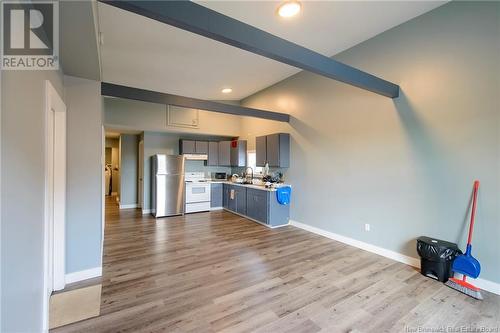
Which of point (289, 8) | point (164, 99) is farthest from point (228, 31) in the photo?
point (164, 99)

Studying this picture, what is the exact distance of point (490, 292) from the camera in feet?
8.13

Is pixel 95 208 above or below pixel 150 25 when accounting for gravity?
below

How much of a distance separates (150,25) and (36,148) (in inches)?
80.8

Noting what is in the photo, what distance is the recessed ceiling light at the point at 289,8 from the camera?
2582 mm

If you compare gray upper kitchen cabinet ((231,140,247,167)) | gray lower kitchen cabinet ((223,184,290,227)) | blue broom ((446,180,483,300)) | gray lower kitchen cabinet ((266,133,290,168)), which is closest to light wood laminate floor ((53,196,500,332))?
blue broom ((446,180,483,300))

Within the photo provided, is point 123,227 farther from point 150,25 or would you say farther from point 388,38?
point 388,38

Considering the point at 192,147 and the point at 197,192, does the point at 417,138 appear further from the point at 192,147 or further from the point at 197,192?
the point at 192,147

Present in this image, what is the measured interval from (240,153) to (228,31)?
485cm

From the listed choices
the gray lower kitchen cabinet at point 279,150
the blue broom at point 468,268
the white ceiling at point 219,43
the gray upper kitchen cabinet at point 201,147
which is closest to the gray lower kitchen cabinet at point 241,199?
the gray lower kitchen cabinet at point 279,150

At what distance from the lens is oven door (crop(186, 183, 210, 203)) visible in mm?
6145

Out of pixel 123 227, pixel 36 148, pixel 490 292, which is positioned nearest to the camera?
pixel 36 148

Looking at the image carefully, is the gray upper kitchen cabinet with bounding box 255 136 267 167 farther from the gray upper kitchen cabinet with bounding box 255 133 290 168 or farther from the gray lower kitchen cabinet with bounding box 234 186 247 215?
the gray lower kitchen cabinet with bounding box 234 186 247 215

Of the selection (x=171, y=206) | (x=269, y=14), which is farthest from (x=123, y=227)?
(x=269, y=14)

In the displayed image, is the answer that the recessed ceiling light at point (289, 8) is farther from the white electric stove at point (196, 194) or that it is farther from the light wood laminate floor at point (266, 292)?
the white electric stove at point (196, 194)
